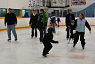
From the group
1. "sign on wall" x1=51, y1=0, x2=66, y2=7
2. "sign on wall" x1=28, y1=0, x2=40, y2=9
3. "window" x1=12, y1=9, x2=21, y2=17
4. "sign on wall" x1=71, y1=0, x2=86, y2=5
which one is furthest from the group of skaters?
"sign on wall" x1=51, y1=0, x2=66, y2=7

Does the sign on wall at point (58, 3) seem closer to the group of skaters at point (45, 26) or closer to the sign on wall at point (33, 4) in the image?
the sign on wall at point (33, 4)

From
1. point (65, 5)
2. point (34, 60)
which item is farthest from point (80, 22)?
point (65, 5)

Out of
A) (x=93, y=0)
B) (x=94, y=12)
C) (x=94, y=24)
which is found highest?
(x=93, y=0)

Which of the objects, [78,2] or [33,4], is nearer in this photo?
[33,4]

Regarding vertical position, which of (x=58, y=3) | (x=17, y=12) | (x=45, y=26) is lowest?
(x=45, y=26)

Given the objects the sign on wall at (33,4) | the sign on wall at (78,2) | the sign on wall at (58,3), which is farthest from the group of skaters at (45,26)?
the sign on wall at (58,3)

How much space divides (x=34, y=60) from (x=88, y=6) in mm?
18380

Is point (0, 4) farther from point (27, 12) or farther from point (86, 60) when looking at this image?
point (86, 60)

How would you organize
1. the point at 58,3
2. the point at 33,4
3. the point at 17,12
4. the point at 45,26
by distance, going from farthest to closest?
the point at 58,3 → the point at 33,4 → the point at 17,12 → the point at 45,26

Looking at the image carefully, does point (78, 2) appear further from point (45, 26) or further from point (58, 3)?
point (45, 26)

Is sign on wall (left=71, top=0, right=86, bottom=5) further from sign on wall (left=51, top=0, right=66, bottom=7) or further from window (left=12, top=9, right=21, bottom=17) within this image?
window (left=12, top=9, right=21, bottom=17)

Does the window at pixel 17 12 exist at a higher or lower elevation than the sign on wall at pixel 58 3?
lower

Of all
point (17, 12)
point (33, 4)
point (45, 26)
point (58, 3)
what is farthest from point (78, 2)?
point (45, 26)

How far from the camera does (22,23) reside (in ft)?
54.8
